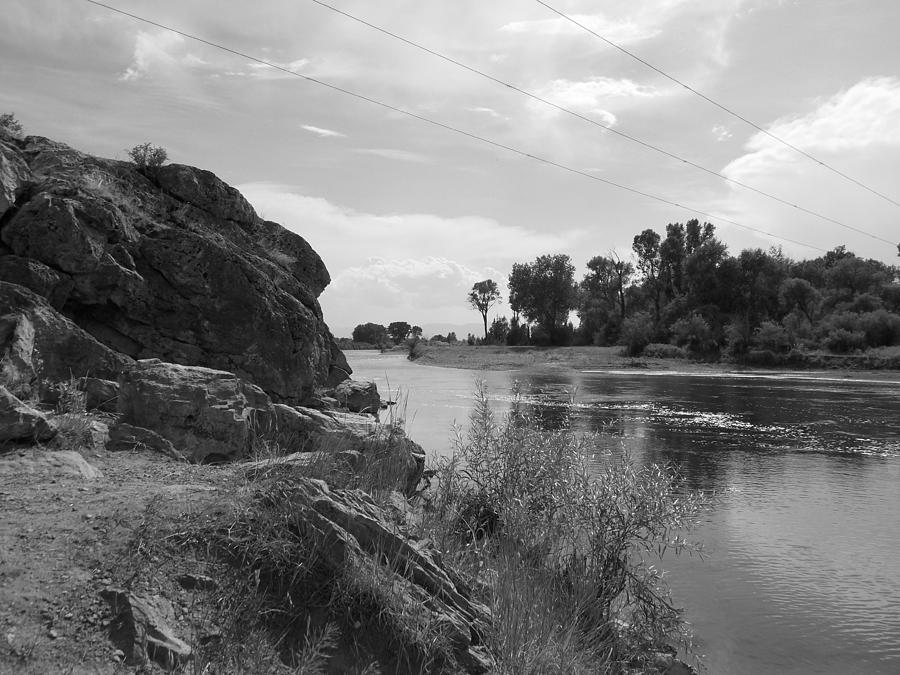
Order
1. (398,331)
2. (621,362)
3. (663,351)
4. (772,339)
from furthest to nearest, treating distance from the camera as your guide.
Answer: (398,331), (663,351), (621,362), (772,339)

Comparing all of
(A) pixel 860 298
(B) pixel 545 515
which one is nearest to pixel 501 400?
(B) pixel 545 515

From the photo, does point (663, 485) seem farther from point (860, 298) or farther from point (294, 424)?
point (860, 298)

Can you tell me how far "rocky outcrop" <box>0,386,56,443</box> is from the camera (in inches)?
254

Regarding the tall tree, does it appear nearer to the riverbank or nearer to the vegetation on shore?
the riverbank

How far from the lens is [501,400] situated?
3397cm

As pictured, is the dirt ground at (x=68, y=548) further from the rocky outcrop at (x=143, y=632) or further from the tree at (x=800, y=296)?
the tree at (x=800, y=296)

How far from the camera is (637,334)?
77.4 meters

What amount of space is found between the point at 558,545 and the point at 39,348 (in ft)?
24.3

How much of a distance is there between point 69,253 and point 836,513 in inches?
583

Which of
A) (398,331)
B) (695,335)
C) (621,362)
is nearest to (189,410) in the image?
(621,362)

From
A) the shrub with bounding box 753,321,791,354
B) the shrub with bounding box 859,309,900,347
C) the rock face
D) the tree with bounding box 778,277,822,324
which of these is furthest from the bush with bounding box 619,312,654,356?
the rock face

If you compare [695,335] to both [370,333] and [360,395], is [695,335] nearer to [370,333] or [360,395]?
[360,395]

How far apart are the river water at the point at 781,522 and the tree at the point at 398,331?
153m

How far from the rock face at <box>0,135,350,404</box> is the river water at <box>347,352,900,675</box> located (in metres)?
4.89
